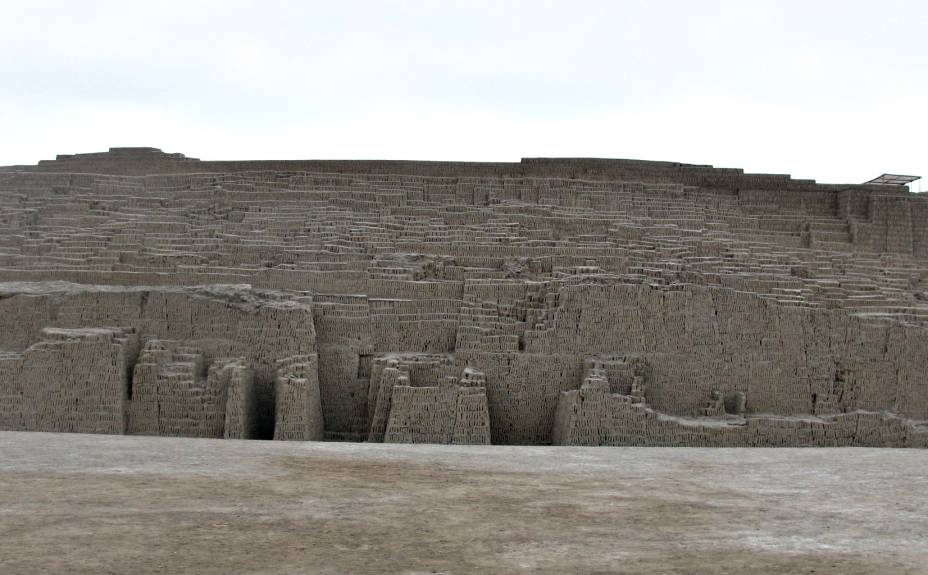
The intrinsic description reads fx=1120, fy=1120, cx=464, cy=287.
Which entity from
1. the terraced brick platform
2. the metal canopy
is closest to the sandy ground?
the terraced brick platform

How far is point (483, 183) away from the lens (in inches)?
832

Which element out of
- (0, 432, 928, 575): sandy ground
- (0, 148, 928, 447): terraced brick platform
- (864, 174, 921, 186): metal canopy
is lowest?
(0, 432, 928, 575): sandy ground

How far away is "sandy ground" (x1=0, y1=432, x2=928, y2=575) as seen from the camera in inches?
297

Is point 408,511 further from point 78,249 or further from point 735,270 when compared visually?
point 78,249

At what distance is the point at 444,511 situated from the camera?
926 centimetres

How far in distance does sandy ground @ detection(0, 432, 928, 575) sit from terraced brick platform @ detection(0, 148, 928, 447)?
7.42ft

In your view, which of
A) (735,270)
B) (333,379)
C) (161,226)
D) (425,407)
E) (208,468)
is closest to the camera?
(208,468)

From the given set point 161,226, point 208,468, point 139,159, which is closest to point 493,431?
point 208,468

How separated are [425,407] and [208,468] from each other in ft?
15.2

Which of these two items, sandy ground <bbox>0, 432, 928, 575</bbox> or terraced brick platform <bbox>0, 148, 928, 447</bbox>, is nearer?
sandy ground <bbox>0, 432, 928, 575</bbox>

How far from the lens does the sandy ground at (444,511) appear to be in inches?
297

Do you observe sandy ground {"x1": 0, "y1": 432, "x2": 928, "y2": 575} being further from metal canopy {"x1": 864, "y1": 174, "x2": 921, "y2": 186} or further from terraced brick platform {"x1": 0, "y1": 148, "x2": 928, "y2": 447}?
metal canopy {"x1": 864, "y1": 174, "x2": 921, "y2": 186}

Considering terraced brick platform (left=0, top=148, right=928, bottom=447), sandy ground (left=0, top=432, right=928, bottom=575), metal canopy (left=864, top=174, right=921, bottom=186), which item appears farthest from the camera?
metal canopy (left=864, top=174, right=921, bottom=186)

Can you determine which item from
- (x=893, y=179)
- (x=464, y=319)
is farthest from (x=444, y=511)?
(x=893, y=179)
